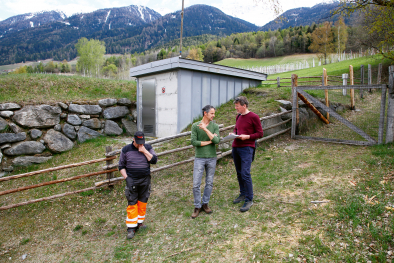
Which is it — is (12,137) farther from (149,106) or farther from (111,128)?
(149,106)

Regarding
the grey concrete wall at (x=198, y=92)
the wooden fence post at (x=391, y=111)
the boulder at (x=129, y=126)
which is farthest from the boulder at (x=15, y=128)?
the wooden fence post at (x=391, y=111)

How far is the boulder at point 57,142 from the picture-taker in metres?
9.17

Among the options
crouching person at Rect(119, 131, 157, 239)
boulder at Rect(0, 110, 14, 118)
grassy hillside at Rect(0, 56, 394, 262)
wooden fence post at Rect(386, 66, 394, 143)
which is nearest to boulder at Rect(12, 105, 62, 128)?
boulder at Rect(0, 110, 14, 118)

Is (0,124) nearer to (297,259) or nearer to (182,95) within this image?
(182,95)

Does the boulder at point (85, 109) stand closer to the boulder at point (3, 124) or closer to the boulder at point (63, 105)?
the boulder at point (63, 105)

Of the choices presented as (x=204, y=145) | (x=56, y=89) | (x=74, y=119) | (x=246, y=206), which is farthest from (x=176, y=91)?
(x=56, y=89)

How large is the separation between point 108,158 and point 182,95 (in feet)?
14.6

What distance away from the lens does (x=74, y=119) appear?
33.0 ft

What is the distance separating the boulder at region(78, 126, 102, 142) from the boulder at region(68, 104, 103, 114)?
2.51 ft

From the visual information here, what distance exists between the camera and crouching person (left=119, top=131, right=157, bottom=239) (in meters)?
3.82

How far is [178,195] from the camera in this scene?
538cm

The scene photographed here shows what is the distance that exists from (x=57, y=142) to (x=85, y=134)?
1167 mm

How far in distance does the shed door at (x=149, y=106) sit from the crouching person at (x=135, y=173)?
6.56 meters

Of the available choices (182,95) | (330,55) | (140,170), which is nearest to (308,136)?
(182,95)
